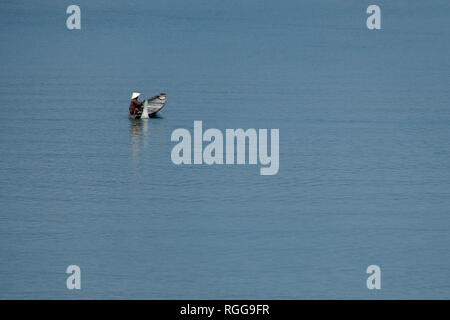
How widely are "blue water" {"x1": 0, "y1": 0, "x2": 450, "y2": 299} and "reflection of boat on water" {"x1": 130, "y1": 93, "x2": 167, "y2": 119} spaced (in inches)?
19.9

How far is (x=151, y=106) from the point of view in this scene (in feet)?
178

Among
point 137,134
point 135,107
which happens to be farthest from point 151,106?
point 137,134

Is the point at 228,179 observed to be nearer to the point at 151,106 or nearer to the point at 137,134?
the point at 137,134

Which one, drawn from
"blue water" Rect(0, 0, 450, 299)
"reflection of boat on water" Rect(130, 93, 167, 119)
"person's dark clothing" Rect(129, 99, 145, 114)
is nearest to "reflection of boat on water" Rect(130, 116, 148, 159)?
"blue water" Rect(0, 0, 450, 299)

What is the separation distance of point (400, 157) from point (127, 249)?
1531 centimetres

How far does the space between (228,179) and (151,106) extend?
11632mm

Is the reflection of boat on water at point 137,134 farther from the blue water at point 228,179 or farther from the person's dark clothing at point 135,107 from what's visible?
the person's dark clothing at point 135,107

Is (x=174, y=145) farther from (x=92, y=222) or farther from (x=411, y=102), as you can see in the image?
(x=411, y=102)

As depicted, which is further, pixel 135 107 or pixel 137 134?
pixel 135 107

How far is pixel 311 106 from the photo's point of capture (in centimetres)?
5869

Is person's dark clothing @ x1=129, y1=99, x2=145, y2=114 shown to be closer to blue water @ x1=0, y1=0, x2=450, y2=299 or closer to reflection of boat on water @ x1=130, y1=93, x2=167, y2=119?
reflection of boat on water @ x1=130, y1=93, x2=167, y2=119

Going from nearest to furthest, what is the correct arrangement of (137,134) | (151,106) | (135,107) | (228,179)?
1. (228,179)
2. (137,134)
3. (135,107)
4. (151,106)

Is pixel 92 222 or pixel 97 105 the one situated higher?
pixel 97 105
